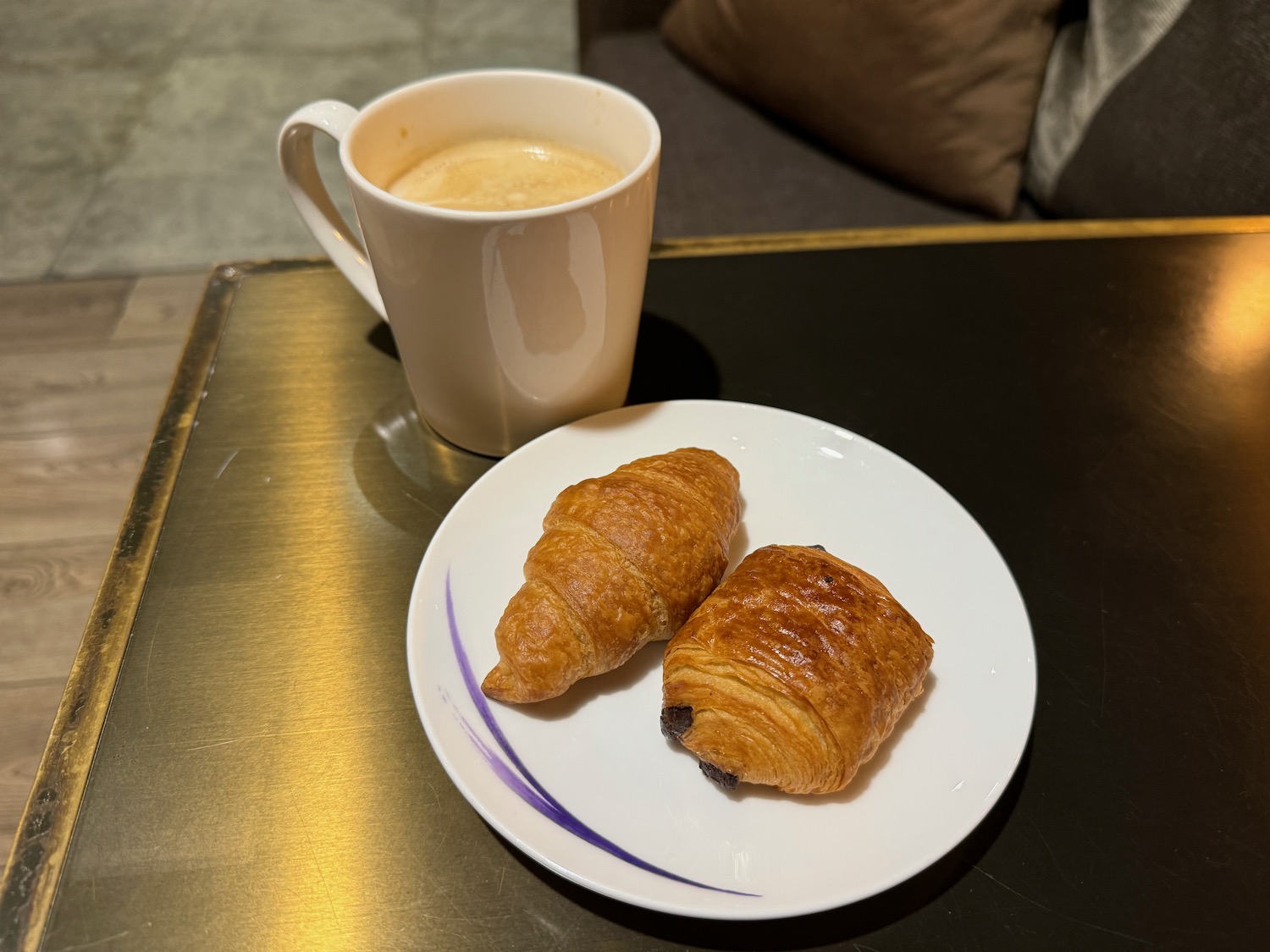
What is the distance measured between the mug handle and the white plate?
10.6 inches

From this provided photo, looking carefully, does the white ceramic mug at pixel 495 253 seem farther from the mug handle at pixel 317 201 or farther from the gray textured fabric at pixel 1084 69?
the gray textured fabric at pixel 1084 69

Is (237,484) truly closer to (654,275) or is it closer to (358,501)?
(358,501)

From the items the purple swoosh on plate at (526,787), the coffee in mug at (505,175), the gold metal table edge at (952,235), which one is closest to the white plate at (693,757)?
the purple swoosh on plate at (526,787)

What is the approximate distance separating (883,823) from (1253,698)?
1.13 feet

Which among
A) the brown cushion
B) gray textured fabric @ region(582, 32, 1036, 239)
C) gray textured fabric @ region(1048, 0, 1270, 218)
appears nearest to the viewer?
gray textured fabric @ region(1048, 0, 1270, 218)

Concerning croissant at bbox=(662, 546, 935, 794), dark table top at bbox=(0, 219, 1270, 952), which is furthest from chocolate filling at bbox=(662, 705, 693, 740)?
dark table top at bbox=(0, 219, 1270, 952)

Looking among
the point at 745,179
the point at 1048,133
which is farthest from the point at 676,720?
the point at 1048,133

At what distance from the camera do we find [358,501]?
0.79 meters

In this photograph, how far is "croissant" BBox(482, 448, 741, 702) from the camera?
1.89ft

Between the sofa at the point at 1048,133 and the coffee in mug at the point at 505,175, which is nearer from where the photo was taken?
the coffee in mug at the point at 505,175

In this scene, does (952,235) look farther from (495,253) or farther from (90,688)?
(90,688)

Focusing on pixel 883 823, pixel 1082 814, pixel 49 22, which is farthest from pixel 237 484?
pixel 49 22

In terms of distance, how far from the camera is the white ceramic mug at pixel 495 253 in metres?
0.64

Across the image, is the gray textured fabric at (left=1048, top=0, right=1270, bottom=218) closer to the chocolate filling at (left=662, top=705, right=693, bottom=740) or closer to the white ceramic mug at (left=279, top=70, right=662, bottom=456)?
the white ceramic mug at (left=279, top=70, right=662, bottom=456)
